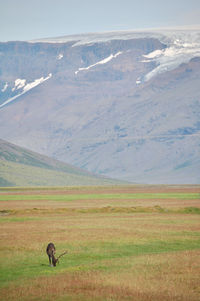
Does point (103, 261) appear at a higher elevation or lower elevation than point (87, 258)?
lower

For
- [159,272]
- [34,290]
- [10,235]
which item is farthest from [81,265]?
[10,235]

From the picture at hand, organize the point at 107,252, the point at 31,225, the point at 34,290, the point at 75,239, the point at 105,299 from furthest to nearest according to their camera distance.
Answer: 1. the point at 31,225
2. the point at 75,239
3. the point at 107,252
4. the point at 34,290
5. the point at 105,299

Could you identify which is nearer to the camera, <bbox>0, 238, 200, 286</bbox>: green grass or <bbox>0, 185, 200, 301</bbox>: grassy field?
<bbox>0, 185, 200, 301</bbox>: grassy field

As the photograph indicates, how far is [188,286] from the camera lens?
1202 inches

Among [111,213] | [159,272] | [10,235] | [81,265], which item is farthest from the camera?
[111,213]

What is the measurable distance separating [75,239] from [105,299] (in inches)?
843

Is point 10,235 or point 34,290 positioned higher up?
point 10,235

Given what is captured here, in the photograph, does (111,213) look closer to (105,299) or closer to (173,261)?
(173,261)

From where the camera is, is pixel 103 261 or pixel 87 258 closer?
pixel 103 261

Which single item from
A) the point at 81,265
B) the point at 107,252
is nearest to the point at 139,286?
the point at 81,265

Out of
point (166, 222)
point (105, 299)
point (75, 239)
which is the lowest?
point (105, 299)

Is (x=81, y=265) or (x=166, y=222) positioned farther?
(x=166, y=222)

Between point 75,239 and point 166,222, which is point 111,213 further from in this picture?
point 75,239

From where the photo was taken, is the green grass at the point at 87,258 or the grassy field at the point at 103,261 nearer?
the grassy field at the point at 103,261
